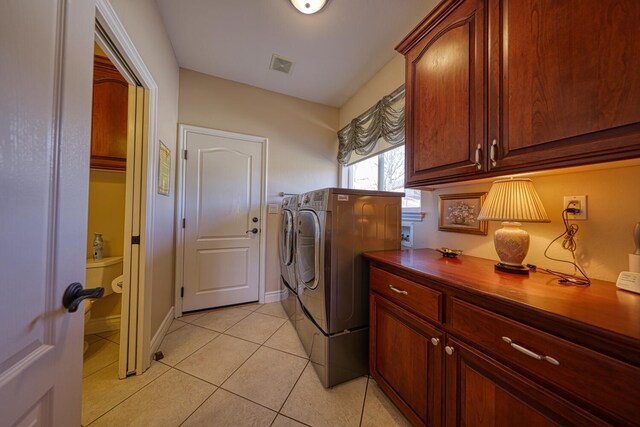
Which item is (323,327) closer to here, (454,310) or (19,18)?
(454,310)

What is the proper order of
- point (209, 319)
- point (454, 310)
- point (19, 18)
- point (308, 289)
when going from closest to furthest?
point (19, 18) → point (454, 310) → point (308, 289) → point (209, 319)

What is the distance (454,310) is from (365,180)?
1.98 metres

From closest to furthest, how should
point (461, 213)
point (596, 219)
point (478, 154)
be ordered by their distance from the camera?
point (596, 219) < point (478, 154) < point (461, 213)

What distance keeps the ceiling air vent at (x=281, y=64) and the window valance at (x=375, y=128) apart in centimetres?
90

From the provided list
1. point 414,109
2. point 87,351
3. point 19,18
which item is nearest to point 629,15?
point 414,109

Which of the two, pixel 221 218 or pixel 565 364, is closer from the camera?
pixel 565 364

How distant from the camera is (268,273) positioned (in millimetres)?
2668

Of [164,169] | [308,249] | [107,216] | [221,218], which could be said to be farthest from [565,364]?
[107,216]

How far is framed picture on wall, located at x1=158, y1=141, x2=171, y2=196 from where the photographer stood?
1.68 meters

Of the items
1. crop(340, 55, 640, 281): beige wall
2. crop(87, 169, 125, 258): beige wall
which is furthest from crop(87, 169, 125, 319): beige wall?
crop(340, 55, 640, 281): beige wall

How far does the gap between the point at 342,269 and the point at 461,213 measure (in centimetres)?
90

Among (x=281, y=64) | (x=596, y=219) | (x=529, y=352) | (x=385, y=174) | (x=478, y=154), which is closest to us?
(x=529, y=352)

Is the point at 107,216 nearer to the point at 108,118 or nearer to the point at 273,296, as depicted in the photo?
the point at 108,118

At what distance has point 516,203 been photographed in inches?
39.6
